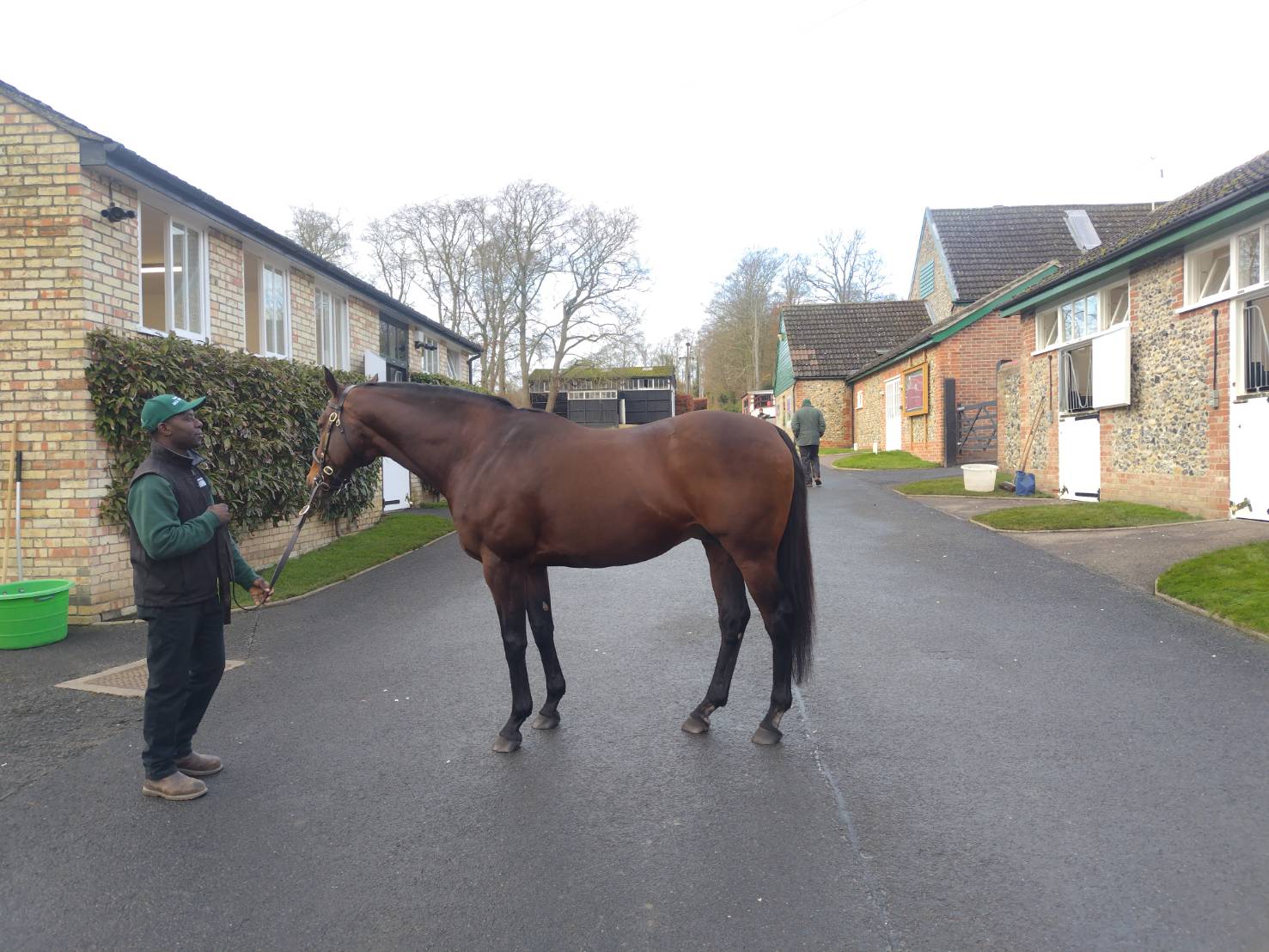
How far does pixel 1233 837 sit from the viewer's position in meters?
3.01

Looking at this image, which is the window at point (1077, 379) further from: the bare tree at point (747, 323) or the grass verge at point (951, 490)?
the bare tree at point (747, 323)

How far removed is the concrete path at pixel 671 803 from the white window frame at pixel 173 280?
3752 mm

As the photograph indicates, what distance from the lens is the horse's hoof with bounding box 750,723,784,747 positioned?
13.3 ft

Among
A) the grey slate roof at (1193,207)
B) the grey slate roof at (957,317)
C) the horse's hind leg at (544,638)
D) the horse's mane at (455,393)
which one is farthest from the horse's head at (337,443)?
the grey slate roof at (957,317)

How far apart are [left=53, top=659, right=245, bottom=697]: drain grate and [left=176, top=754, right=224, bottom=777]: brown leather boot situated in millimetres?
1366

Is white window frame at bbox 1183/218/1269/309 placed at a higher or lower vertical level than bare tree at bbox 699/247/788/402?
lower

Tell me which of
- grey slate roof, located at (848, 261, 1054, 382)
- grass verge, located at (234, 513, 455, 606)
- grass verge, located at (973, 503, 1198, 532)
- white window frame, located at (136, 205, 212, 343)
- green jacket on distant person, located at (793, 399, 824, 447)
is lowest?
grass verge, located at (234, 513, 455, 606)

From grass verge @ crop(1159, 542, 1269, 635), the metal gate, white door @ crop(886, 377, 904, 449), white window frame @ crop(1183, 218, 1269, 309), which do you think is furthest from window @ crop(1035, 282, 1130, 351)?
white door @ crop(886, 377, 904, 449)

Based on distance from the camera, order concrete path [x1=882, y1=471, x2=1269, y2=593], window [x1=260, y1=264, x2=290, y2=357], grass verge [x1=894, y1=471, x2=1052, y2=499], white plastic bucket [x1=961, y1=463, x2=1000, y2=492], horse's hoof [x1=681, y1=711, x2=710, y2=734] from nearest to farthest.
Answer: horse's hoof [x1=681, y1=711, x2=710, y2=734]
concrete path [x1=882, y1=471, x2=1269, y2=593]
window [x1=260, y1=264, x2=290, y2=357]
grass verge [x1=894, y1=471, x2=1052, y2=499]
white plastic bucket [x1=961, y1=463, x2=1000, y2=492]

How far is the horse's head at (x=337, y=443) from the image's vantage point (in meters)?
4.49

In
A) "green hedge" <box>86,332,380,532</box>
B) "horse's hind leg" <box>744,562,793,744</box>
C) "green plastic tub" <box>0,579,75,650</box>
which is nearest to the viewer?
"horse's hind leg" <box>744,562,793,744</box>

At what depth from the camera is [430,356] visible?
774 inches

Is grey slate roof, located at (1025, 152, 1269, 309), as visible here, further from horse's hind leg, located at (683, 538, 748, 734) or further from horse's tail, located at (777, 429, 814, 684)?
horse's hind leg, located at (683, 538, 748, 734)

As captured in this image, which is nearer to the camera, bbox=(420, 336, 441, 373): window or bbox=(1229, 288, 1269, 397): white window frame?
bbox=(1229, 288, 1269, 397): white window frame
